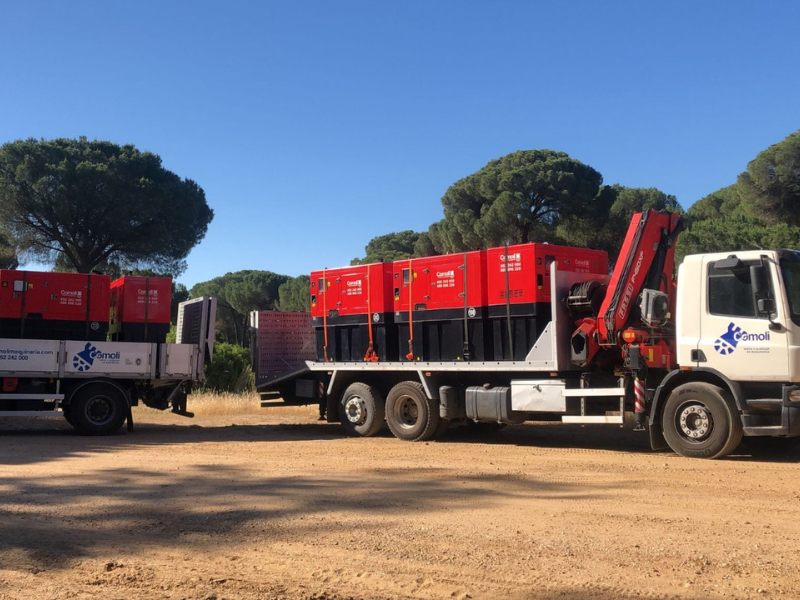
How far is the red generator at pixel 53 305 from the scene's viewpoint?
14.4 metres

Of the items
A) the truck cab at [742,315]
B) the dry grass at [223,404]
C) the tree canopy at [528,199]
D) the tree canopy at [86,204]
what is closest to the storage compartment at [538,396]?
the truck cab at [742,315]

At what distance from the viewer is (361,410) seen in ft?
46.1

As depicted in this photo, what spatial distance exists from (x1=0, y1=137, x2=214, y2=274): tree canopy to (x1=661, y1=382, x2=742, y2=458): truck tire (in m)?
26.3

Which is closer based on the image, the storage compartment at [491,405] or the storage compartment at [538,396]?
the storage compartment at [538,396]

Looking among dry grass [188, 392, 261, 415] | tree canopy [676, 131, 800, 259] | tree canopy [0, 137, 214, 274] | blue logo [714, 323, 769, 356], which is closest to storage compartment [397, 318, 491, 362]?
Result: blue logo [714, 323, 769, 356]

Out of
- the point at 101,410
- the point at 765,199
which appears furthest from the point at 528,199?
the point at 101,410

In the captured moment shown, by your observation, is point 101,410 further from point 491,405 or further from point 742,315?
point 742,315

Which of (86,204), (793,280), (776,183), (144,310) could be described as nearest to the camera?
(793,280)

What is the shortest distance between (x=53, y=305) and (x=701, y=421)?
11.9 metres

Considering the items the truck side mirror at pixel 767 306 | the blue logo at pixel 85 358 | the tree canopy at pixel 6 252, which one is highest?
the tree canopy at pixel 6 252

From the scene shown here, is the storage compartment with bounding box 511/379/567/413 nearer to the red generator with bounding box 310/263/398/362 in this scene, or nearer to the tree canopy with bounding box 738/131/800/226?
the red generator with bounding box 310/263/398/362

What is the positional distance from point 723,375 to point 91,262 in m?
27.4

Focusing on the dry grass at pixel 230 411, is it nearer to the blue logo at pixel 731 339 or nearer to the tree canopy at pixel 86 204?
the blue logo at pixel 731 339

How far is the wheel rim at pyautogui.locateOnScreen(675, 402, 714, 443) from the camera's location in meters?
9.77
